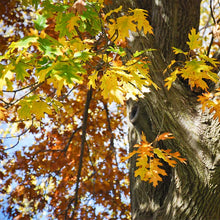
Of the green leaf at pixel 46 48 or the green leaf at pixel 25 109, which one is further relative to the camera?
the green leaf at pixel 25 109

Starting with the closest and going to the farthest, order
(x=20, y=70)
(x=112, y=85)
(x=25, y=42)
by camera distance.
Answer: (x=25, y=42) → (x=20, y=70) → (x=112, y=85)

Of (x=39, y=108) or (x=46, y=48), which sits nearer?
(x=46, y=48)

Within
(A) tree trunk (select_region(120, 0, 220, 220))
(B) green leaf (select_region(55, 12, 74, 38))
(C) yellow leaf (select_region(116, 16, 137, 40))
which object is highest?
(B) green leaf (select_region(55, 12, 74, 38))

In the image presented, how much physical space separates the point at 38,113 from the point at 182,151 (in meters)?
1.37

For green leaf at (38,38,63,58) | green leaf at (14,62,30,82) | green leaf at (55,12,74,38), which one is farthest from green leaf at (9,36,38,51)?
green leaf at (55,12,74,38)

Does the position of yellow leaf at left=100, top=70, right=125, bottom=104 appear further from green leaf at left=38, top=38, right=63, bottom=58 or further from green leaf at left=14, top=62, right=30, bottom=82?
green leaf at left=14, top=62, right=30, bottom=82

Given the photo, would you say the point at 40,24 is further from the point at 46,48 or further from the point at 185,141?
the point at 185,141

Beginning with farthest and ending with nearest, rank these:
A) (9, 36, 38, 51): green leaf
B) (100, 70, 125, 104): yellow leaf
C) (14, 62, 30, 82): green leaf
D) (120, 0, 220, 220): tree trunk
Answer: (120, 0, 220, 220): tree trunk, (100, 70, 125, 104): yellow leaf, (14, 62, 30, 82): green leaf, (9, 36, 38, 51): green leaf

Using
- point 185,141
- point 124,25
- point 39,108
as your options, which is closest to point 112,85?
point 124,25

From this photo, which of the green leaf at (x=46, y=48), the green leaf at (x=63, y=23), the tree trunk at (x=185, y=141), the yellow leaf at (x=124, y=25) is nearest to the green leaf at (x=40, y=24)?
the green leaf at (x=46, y=48)

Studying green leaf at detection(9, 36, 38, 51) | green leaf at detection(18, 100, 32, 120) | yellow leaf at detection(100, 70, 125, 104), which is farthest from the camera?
green leaf at detection(18, 100, 32, 120)

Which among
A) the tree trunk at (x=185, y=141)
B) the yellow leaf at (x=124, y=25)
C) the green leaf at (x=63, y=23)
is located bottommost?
the tree trunk at (x=185, y=141)

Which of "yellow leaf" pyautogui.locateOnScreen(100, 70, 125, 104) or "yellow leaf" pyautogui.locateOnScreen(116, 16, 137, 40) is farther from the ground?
"yellow leaf" pyautogui.locateOnScreen(116, 16, 137, 40)

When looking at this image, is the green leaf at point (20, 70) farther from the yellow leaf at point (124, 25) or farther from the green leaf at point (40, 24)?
the yellow leaf at point (124, 25)
